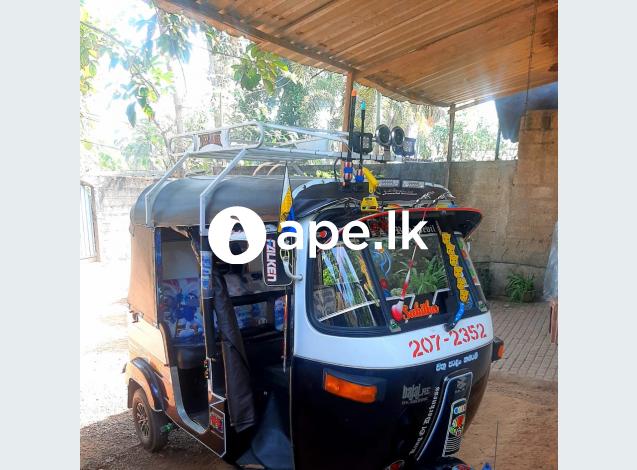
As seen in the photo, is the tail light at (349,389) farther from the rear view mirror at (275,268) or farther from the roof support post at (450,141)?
the roof support post at (450,141)

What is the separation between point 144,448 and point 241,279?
168 centimetres

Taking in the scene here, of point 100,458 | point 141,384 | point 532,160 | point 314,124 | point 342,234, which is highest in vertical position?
point 314,124

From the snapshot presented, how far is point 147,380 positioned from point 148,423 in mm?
434

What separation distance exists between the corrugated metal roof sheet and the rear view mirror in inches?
110

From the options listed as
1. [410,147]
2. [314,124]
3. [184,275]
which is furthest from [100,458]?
[314,124]

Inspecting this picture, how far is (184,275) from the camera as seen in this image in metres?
4.41

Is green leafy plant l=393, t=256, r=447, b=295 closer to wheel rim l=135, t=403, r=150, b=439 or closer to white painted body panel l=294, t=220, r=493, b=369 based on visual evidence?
white painted body panel l=294, t=220, r=493, b=369

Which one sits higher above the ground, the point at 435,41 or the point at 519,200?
the point at 435,41

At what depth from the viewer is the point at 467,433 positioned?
4.06 meters

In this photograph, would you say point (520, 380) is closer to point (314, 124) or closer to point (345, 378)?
point (345, 378)

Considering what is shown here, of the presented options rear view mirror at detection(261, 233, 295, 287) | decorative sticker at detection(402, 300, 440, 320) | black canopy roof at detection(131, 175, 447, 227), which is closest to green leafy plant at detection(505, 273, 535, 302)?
black canopy roof at detection(131, 175, 447, 227)

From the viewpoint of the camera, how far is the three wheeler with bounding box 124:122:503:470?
2.52m

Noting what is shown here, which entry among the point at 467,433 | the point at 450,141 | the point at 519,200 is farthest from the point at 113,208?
the point at 467,433

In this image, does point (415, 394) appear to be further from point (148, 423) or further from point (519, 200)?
point (519, 200)
